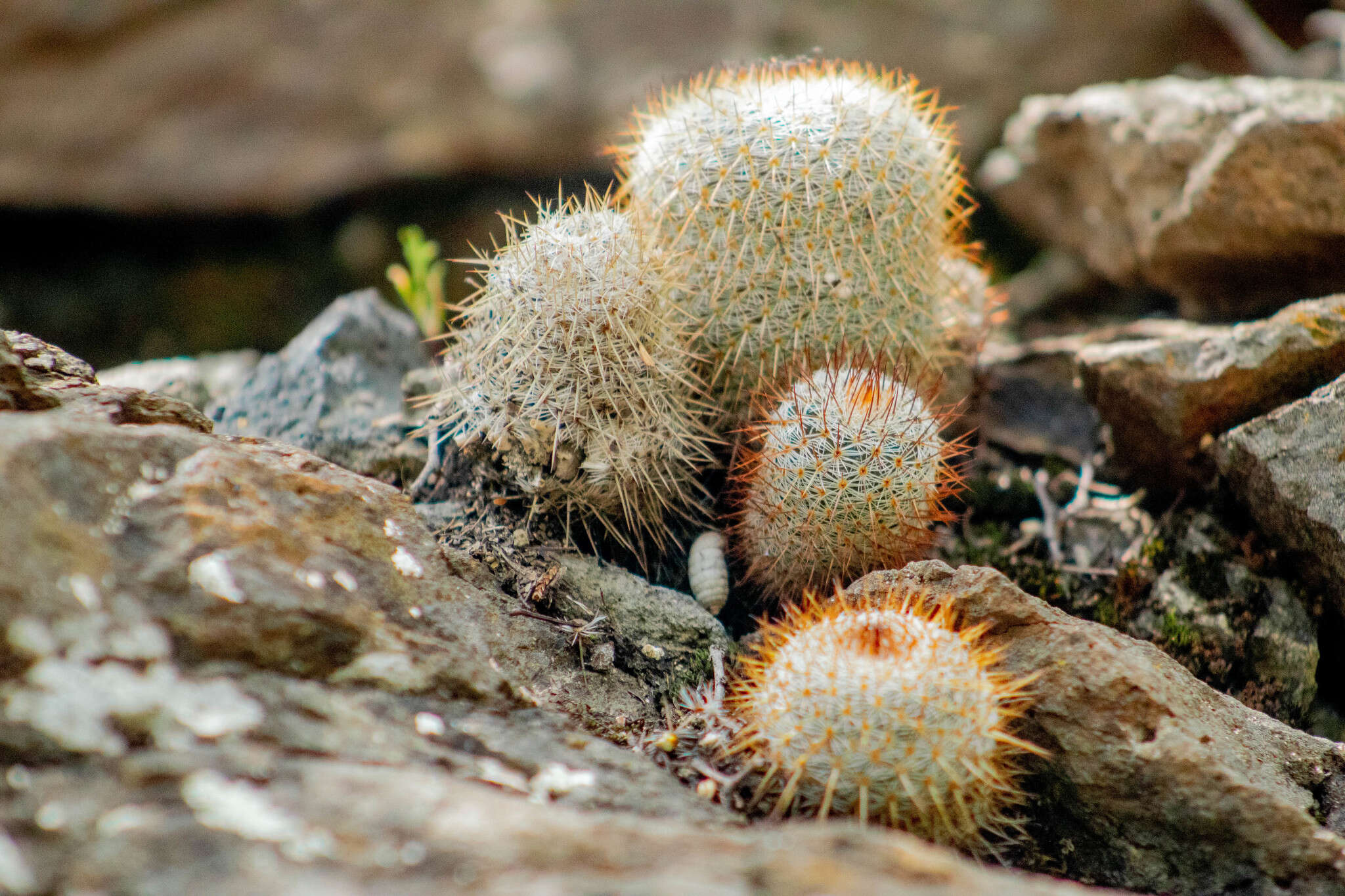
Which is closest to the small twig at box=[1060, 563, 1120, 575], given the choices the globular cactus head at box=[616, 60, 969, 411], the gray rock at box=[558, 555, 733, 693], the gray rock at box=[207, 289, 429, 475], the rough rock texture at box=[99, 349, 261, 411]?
the globular cactus head at box=[616, 60, 969, 411]

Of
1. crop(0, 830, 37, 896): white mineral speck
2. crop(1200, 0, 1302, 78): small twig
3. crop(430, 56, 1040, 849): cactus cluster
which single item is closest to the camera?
crop(0, 830, 37, 896): white mineral speck

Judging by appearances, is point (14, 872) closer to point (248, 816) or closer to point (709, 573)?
point (248, 816)

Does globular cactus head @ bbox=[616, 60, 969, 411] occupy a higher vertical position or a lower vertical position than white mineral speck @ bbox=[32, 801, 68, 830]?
higher

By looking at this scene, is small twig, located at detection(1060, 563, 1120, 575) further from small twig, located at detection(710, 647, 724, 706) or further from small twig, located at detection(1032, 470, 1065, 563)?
small twig, located at detection(710, 647, 724, 706)

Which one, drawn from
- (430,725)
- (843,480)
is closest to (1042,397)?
(843,480)

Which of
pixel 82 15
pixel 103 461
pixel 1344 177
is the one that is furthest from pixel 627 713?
pixel 82 15

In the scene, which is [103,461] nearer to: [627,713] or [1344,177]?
[627,713]

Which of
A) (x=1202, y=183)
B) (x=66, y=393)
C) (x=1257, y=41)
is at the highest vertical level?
(x=1257, y=41)
